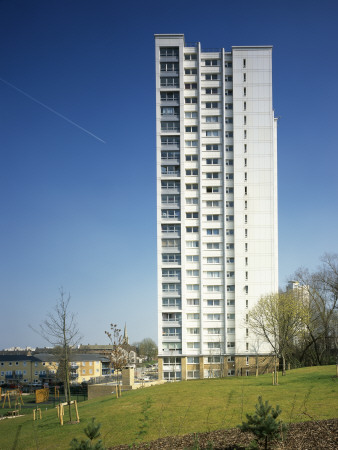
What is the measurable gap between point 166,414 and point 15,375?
104 metres

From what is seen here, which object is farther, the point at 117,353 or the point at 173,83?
the point at 173,83

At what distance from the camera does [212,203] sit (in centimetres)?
→ 6469

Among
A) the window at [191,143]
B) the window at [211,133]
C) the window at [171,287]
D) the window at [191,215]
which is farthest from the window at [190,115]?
the window at [171,287]

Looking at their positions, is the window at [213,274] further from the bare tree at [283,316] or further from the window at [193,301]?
the bare tree at [283,316]

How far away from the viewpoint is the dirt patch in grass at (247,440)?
1179 centimetres

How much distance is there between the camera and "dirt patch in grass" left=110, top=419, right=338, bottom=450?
464 inches

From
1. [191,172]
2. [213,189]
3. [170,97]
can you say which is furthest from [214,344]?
[170,97]

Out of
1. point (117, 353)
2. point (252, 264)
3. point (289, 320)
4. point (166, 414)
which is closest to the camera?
point (166, 414)

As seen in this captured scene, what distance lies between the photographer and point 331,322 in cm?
6438

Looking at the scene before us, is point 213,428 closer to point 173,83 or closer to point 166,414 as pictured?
point 166,414

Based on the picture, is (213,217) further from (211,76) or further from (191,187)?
(211,76)

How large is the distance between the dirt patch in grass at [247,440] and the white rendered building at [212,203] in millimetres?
47483

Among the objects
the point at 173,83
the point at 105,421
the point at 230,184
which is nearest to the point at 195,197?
the point at 230,184

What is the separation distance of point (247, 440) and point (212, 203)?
52.7 metres
